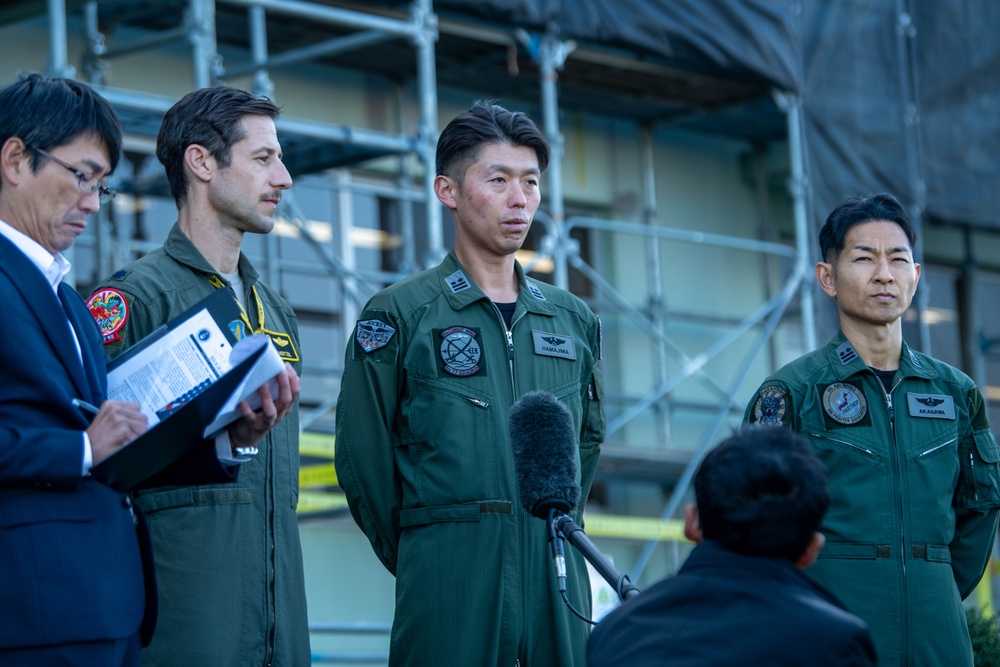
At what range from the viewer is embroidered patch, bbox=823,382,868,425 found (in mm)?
4973

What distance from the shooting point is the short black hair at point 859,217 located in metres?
5.21

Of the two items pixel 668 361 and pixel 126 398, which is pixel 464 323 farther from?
pixel 668 361

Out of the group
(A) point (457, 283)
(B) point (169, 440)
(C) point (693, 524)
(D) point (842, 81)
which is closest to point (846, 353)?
(A) point (457, 283)

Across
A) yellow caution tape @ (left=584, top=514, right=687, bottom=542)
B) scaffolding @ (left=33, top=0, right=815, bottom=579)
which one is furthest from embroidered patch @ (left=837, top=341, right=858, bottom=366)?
yellow caution tape @ (left=584, top=514, right=687, bottom=542)

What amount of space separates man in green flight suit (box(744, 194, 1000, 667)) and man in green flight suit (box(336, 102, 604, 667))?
27.7 inches

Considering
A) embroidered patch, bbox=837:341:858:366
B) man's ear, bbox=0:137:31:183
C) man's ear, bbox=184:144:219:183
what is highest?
man's ear, bbox=184:144:219:183

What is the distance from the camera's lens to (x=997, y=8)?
503 inches

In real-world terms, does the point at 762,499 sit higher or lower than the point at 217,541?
higher

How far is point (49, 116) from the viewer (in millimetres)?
3564

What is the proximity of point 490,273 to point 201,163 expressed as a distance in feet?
2.82

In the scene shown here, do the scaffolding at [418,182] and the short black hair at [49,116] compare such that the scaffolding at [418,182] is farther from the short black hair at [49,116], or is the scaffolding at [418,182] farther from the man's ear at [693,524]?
the man's ear at [693,524]

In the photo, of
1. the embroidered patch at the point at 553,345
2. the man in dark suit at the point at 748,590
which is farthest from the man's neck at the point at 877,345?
the man in dark suit at the point at 748,590

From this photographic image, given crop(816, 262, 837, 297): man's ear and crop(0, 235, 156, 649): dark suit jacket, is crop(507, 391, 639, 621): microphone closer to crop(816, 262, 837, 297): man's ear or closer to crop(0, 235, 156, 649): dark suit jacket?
crop(0, 235, 156, 649): dark suit jacket

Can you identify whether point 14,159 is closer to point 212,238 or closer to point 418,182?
point 212,238
